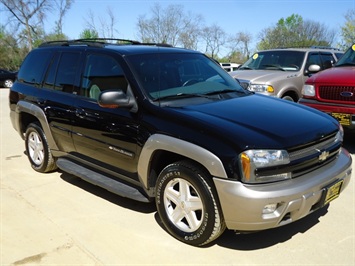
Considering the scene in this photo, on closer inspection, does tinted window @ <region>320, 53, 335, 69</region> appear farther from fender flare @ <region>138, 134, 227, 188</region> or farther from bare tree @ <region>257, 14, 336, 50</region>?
bare tree @ <region>257, 14, 336, 50</region>

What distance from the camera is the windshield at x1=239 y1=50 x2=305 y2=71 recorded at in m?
8.63

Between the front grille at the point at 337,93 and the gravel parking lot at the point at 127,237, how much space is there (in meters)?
1.76

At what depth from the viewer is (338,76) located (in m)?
5.93

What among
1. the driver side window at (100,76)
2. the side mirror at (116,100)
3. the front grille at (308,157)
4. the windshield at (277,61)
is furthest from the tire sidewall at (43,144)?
the windshield at (277,61)

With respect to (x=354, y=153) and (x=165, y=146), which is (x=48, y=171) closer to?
(x=165, y=146)

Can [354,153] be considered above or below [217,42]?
below

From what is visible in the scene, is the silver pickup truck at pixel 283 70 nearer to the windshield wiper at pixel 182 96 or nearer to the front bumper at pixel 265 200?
the windshield wiper at pixel 182 96

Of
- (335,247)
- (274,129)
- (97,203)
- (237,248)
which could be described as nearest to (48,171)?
(97,203)

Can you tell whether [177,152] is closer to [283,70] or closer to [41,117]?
[41,117]

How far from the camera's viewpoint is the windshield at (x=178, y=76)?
3.70 metres

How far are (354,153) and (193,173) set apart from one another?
3.95 metres

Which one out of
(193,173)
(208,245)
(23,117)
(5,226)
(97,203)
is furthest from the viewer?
(23,117)

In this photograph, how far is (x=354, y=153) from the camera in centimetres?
585

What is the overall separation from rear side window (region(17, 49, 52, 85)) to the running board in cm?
131
